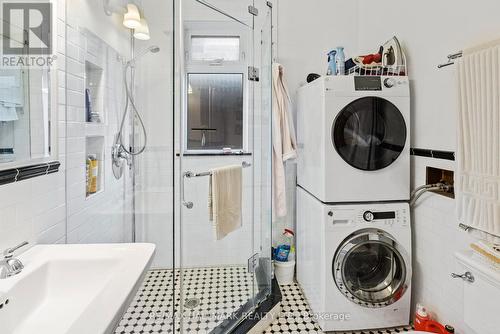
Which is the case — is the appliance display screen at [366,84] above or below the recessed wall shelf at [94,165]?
above

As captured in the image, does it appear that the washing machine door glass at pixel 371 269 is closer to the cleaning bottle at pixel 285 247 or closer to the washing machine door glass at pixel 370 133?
the washing machine door glass at pixel 370 133

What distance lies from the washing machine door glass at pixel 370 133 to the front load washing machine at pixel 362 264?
30 centimetres

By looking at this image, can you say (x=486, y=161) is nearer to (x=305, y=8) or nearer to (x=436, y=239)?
(x=436, y=239)

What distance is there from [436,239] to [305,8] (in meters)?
2.15

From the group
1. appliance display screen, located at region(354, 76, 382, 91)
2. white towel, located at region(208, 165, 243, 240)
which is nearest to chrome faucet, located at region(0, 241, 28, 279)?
white towel, located at region(208, 165, 243, 240)

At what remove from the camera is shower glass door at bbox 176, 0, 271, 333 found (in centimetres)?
179

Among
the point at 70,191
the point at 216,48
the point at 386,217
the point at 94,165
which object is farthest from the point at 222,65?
the point at 386,217

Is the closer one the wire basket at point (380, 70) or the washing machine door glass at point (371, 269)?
the washing machine door glass at point (371, 269)

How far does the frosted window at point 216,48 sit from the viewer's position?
2.18 metres

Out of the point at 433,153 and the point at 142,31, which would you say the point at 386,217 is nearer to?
the point at 433,153

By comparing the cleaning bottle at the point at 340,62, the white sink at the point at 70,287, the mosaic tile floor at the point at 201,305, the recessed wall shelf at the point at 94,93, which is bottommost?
the mosaic tile floor at the point at 201,305

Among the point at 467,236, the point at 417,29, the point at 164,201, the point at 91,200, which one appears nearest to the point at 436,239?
the point at 467,236

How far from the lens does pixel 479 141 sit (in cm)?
117

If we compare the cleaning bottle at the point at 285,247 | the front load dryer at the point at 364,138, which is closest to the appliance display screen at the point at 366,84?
the front load dryer at the point at 364,138
